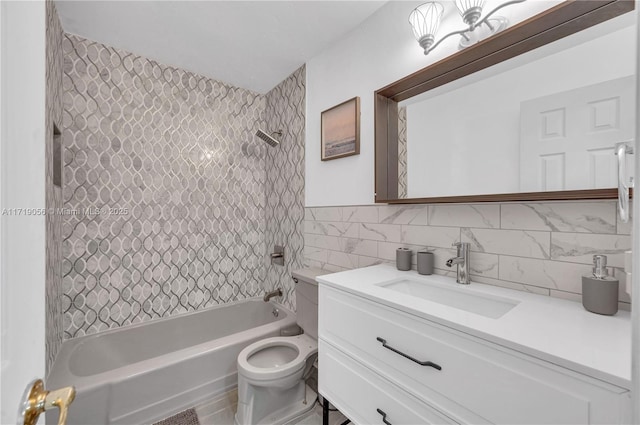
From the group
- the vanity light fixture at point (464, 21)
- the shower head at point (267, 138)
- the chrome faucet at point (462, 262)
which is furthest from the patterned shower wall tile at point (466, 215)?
the shower head at point (267, 138)

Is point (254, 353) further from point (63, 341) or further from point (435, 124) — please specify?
point (435, 124)

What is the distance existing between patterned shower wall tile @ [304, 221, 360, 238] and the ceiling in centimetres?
127

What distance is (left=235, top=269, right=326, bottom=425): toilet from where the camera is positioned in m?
1.48

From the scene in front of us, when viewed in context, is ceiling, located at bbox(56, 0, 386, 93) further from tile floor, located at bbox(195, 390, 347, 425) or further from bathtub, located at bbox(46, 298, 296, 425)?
tile floor, located at bbox(195, 390, 347, 425)

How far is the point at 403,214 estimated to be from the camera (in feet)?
4.82

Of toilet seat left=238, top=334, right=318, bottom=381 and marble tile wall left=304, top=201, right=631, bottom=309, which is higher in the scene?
marble tile wall left=304, top=201, right=631, bottom=309

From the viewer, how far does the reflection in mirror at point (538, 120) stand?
34.0 inches

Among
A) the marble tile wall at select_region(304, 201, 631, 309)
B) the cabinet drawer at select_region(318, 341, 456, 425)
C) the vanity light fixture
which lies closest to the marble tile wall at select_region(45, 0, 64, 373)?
the cabinet drawer at select_region(318, 341, 456, 425)

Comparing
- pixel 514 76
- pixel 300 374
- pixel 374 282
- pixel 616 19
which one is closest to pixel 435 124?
pixel 514 76

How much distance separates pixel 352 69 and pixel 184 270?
2.03m

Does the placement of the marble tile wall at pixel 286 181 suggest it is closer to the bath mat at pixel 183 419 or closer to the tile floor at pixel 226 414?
the tile floor at pixel 226 414

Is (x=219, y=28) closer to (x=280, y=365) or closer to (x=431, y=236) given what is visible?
(x=431, y=236)

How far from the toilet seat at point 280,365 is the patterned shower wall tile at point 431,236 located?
917 millimetres

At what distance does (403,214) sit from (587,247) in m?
0.73
